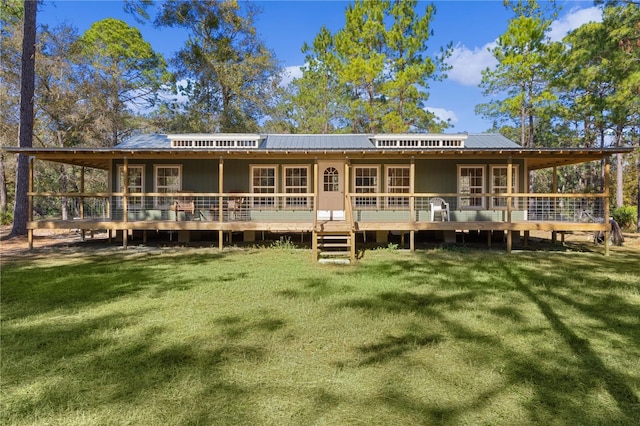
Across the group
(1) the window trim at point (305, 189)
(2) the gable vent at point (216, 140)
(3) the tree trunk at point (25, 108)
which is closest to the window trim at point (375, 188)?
(1) the window trim at point (305, 189)

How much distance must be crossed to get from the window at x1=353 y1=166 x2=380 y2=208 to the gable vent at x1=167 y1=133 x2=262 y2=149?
13.9ft

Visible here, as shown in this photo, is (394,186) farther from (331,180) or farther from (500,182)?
(500,182)

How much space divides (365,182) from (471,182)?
4.00m

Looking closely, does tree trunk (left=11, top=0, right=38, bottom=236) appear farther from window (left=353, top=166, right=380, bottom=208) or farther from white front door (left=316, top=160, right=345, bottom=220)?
window (left=353, top=166, right=380, bottom=208)

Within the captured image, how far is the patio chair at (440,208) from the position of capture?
12.4m

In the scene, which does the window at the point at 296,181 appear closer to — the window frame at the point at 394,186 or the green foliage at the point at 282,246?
the green foliage at the point at 282,246

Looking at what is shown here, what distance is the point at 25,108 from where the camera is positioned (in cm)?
1356

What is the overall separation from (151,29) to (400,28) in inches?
633

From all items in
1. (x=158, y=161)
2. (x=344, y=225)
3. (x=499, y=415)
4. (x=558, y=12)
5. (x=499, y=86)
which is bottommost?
(x=499, y=415)

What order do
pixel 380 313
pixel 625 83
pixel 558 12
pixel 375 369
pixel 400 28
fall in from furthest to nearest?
pixel 400 28 → pixel 558 12 → pixel 625 83 → pixel 380 313 → pixel 375 369

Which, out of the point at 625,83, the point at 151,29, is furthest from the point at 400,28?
the point at 151,29

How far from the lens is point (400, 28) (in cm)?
2212

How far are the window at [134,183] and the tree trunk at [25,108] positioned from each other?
12.2ft

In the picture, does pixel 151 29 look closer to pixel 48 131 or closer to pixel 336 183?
pixel 48 131
